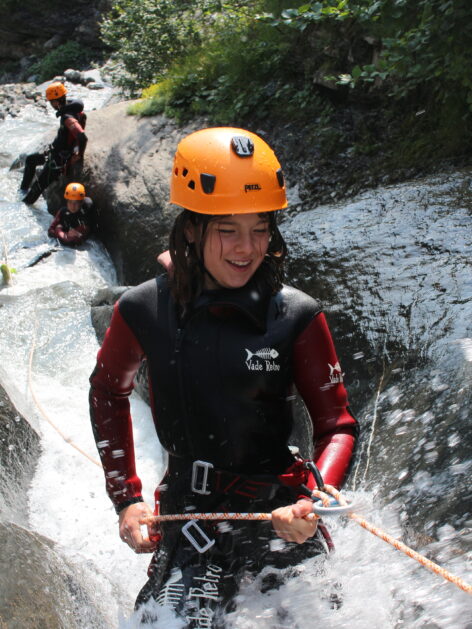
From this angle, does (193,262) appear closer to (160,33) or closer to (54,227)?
(54,227)

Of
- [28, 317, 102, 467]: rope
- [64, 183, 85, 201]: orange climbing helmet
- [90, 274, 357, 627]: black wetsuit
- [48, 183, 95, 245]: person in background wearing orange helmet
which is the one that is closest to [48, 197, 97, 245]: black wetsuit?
[48, 183, 95, 245]: person in background wearing orange helmet

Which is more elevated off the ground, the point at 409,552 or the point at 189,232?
the point at 189,232

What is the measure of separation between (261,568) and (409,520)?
2.38 feet

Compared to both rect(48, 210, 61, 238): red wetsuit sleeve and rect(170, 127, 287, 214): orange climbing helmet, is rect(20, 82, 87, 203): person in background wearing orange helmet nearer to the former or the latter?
rect(48, 210, 61, 238): red wetsuit sleeve

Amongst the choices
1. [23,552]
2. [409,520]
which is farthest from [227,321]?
[23,552]

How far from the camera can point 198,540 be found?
2.04 metres

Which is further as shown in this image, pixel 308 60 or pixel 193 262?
pixel 308 60

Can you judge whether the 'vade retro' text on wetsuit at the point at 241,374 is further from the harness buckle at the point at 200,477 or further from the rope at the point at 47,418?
the rope at the point at 47,418

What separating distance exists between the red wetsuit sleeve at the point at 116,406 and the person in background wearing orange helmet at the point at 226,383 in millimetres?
59

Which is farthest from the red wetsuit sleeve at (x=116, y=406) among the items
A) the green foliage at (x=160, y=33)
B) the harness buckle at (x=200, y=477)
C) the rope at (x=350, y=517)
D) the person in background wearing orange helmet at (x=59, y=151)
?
the green foliage at (x=160, y=33)

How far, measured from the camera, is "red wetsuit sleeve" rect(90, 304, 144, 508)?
227 centimetres

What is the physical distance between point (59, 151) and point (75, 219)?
1583 millimetres

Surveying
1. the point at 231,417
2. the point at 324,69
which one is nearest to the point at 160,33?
the point at 324,69

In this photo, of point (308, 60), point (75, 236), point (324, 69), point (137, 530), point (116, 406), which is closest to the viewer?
point (137, 530)
